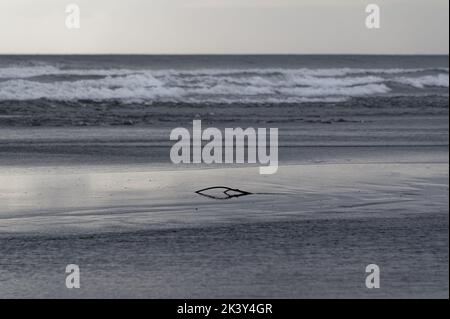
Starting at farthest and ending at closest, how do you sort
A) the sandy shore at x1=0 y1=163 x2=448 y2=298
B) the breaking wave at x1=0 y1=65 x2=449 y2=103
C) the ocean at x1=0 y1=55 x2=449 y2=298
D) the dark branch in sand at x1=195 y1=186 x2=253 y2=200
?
the breaking wave at x1=0 y1=65 x2=449 y2=103 < the dark branch in sand at x1=195 y1=186 x2=253 y2=200 < the ocean at x1=0 y1=55 x2=449 y2=298 < the sandy shore at x1=0 y1=163 x2=448 y2=298

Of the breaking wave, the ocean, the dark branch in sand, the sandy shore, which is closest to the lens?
the sandy shore

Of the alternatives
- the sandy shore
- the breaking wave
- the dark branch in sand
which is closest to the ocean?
the sandy shore

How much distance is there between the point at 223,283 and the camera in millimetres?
6723

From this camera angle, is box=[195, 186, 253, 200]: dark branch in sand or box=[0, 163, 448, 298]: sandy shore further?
box=[195, 186, 253, 200]: dark branch in sand

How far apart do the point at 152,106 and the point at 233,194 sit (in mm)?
18939

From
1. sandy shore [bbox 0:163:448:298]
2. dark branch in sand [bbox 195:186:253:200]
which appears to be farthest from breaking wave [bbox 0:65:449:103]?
dark branch in sand [bbox 195:186:253:200]

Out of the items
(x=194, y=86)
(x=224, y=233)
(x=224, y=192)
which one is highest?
(x=194, y=86)

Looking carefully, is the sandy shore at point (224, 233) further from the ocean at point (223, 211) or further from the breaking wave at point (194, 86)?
the breaking wave at point (194, 86)

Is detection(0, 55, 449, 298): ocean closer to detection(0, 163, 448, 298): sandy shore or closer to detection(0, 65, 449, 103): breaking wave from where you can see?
detection(0, 163, 448, 298): sandy shore

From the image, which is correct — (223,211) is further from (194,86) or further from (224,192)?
(194,86)

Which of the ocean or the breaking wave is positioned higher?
the breaking wave

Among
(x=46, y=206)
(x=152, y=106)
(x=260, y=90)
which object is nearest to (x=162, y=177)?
(x=46, y=206)

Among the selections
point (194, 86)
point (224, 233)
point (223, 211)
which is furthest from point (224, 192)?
point (194, 86)

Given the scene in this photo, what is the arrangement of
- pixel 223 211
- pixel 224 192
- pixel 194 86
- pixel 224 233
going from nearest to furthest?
1. pixel 224 233
2. pixel 223 211
3. pixel 224 192
4. pixel 194 86
